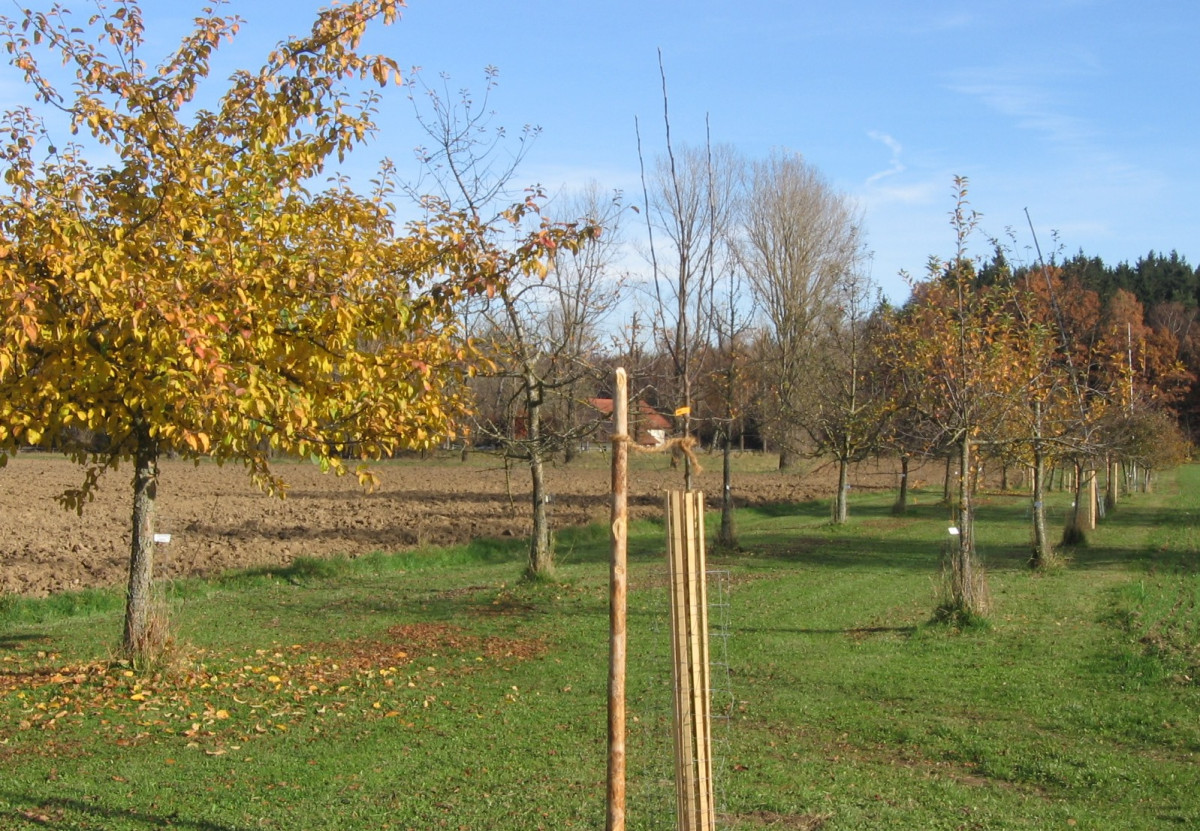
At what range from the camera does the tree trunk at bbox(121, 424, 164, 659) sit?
Result: 892 cm

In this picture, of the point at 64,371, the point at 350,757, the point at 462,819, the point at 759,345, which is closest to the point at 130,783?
the point at 350,757

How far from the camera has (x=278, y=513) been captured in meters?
27.7

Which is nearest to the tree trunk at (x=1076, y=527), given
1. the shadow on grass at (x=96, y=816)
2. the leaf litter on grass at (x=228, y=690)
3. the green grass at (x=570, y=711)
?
the green grass at (x=570, y=711)

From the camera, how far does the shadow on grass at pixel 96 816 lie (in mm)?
5363

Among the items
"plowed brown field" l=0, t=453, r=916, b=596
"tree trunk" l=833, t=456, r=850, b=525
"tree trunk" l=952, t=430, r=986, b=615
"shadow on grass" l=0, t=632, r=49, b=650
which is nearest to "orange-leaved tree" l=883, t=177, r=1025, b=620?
"tree trunk" l=952, t=430, r=986, b=615

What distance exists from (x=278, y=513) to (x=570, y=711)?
2113cm

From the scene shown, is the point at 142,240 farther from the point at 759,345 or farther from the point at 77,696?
the point at 759,345

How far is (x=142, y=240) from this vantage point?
7.98 metres

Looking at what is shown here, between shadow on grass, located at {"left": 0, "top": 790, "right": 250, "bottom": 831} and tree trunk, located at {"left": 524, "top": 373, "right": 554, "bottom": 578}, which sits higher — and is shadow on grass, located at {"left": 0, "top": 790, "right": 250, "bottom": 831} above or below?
below

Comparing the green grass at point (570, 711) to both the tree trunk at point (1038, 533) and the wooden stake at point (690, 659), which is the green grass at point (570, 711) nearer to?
the wooden stake at point (690, 659)

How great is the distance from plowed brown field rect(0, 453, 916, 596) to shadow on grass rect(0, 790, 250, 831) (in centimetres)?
559

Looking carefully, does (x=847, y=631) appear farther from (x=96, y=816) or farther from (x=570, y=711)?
(x=96, y=816)

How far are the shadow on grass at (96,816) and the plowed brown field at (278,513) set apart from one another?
559cm

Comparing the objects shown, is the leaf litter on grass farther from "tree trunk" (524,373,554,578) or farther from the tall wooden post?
"tree trunk" (524,373,554,578)
